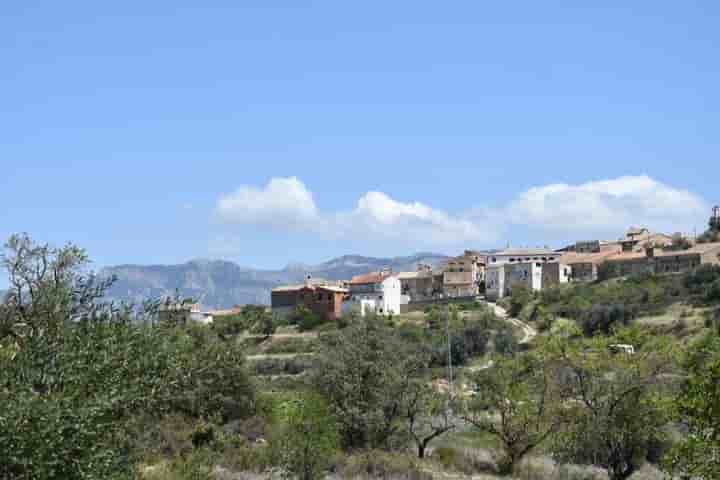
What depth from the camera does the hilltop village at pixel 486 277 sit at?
124312mm

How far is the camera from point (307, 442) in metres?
27.5

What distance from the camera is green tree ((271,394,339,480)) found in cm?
Result: 2730

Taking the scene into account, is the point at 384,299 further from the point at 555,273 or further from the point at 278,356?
the point at 278,356

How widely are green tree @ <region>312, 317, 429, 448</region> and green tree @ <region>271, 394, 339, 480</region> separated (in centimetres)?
559

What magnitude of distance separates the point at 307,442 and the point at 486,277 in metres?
111

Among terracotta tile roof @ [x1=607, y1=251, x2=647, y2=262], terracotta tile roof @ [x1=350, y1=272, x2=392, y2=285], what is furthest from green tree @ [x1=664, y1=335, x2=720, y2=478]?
terracotta tile roof @ [x1=350, y1=272, x2=392, y2=285]

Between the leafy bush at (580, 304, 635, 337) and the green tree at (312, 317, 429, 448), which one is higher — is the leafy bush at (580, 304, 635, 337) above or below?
above

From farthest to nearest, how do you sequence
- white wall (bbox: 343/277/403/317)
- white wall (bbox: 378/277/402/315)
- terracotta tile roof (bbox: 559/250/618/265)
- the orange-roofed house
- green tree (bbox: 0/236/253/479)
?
terracotta tile roof (bbox: 559/250/618/265) < white wall (bbox: 378/277/402/315) < the orange-roofed house < white wall (bbox: 343/277/403/317) < green tree (bbox: 0/236/253/479)

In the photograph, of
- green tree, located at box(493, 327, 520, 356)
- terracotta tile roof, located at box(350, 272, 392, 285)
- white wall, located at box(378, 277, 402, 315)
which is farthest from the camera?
terracotta tile roof, located at box(350, 272, 392, 285)

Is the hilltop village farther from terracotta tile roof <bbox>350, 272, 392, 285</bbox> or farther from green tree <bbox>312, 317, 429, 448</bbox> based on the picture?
green tree <bbox>312, 317, 429, 448</bbox>

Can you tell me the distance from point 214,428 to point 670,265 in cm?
9704

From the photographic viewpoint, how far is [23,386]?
42.5 feet

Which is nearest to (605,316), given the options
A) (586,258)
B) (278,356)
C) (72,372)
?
(278,356)

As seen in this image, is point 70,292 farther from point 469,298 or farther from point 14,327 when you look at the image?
point 469,298
